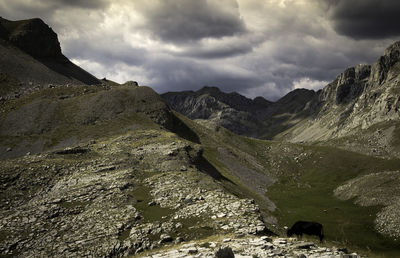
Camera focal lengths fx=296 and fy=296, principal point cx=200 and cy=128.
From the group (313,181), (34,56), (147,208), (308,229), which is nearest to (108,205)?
(147,208)

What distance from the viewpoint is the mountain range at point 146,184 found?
108ft

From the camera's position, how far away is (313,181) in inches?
5261

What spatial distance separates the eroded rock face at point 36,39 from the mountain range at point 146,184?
97 centimetres

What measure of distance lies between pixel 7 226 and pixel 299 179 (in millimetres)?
123606

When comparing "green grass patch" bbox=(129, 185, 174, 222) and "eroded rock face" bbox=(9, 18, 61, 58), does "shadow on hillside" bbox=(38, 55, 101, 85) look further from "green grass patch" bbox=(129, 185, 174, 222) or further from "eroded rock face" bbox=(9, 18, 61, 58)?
"green grass patch" bbox=(129, 185, 174, 222)

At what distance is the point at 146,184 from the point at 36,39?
164m

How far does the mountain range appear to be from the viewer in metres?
33.1

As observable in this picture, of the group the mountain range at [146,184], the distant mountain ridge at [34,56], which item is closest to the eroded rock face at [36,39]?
the distant mountain ridge at [34,56]

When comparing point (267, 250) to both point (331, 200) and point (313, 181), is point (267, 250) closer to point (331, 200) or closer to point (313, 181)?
point (331, 200)

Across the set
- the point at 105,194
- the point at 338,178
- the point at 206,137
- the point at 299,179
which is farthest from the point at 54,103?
the point at 338,178

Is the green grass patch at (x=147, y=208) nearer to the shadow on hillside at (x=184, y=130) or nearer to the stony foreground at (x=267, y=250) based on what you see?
the stony foreground at (x=267, y=250)

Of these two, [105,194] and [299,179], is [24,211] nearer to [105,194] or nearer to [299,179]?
[105,194]

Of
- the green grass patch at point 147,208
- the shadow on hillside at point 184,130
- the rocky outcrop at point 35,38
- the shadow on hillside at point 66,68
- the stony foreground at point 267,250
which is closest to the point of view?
the stony foreground at point 267,250

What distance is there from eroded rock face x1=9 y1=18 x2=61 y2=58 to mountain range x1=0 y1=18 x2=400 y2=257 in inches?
38.4
